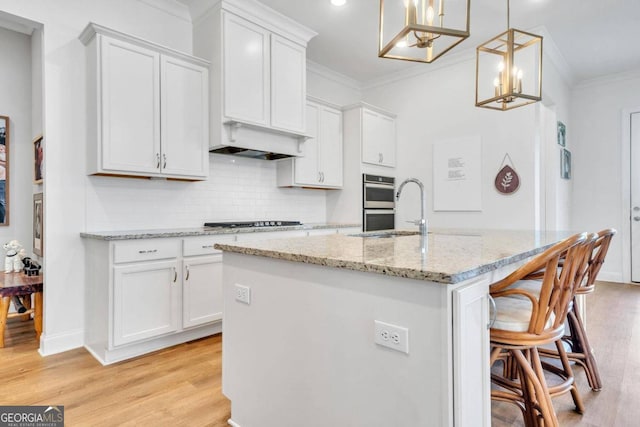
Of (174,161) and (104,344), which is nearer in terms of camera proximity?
(104,344)

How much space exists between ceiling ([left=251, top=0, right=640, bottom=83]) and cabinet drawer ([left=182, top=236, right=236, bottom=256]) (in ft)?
7.19

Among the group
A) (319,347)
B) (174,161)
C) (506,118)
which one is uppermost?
(506,118)

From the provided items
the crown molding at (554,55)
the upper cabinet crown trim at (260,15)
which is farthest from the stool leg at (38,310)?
the crown molding at (554,55)

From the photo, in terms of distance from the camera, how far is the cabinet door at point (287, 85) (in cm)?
359

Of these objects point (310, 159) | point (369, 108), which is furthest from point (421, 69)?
point (310, 159)

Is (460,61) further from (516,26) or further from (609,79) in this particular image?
(609,79)

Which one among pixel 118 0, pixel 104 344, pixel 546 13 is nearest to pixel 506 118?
pixel 546 13

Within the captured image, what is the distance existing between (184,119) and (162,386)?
207 centimetres

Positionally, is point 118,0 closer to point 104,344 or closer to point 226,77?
point 226,77

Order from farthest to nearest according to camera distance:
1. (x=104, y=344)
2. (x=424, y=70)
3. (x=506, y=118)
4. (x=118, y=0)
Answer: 1. (x=424, y=70)
2. (x=506, y=118)
3. (x=118, y=0)
4. (x=104, y=344)

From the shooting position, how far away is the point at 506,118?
13.4ft

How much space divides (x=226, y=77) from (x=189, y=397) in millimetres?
2503

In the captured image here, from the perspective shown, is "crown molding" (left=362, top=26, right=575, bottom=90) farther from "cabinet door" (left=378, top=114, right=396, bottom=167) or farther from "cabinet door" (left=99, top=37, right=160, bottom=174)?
"cabinet door" (left=99, top=37, right=160, bottom=174)

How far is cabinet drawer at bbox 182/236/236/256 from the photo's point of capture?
2836 mm
